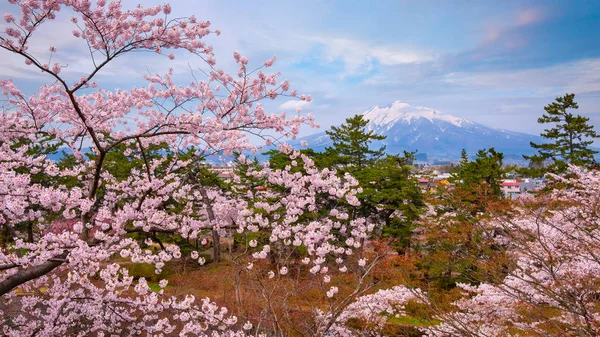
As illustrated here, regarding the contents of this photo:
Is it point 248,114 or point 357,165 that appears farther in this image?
point 357,165

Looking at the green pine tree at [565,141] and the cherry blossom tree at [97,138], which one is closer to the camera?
the cherry blossom tree at [97,138]

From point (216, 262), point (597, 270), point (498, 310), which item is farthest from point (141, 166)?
point (597, 270)

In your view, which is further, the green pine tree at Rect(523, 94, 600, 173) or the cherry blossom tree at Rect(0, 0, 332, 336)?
the green pine tree at Rect(523, 94, 600, 173)

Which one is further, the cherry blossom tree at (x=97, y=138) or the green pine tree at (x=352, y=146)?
the green pine tree at (x=352, y=146)

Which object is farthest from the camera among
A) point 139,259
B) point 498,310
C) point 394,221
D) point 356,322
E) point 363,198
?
point 363,198

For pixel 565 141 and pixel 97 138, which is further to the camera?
pixel 565 141

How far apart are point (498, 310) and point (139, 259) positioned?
411 inches

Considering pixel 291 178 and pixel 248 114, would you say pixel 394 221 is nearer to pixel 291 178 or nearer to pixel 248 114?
pixel 291 178

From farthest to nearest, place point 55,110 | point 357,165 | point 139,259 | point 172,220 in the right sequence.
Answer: point 357,165 → point 55,110 → point 172,220 → point 139,259

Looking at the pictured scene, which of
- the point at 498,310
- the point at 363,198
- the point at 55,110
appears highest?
the point at 55,110

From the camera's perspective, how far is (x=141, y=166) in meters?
20.2

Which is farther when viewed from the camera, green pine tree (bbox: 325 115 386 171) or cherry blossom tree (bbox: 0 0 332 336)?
green pine tree (bbox: 325 115 386 171)

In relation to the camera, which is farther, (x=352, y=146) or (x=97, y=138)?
(x=352, y=146)

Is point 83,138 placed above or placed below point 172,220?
above
